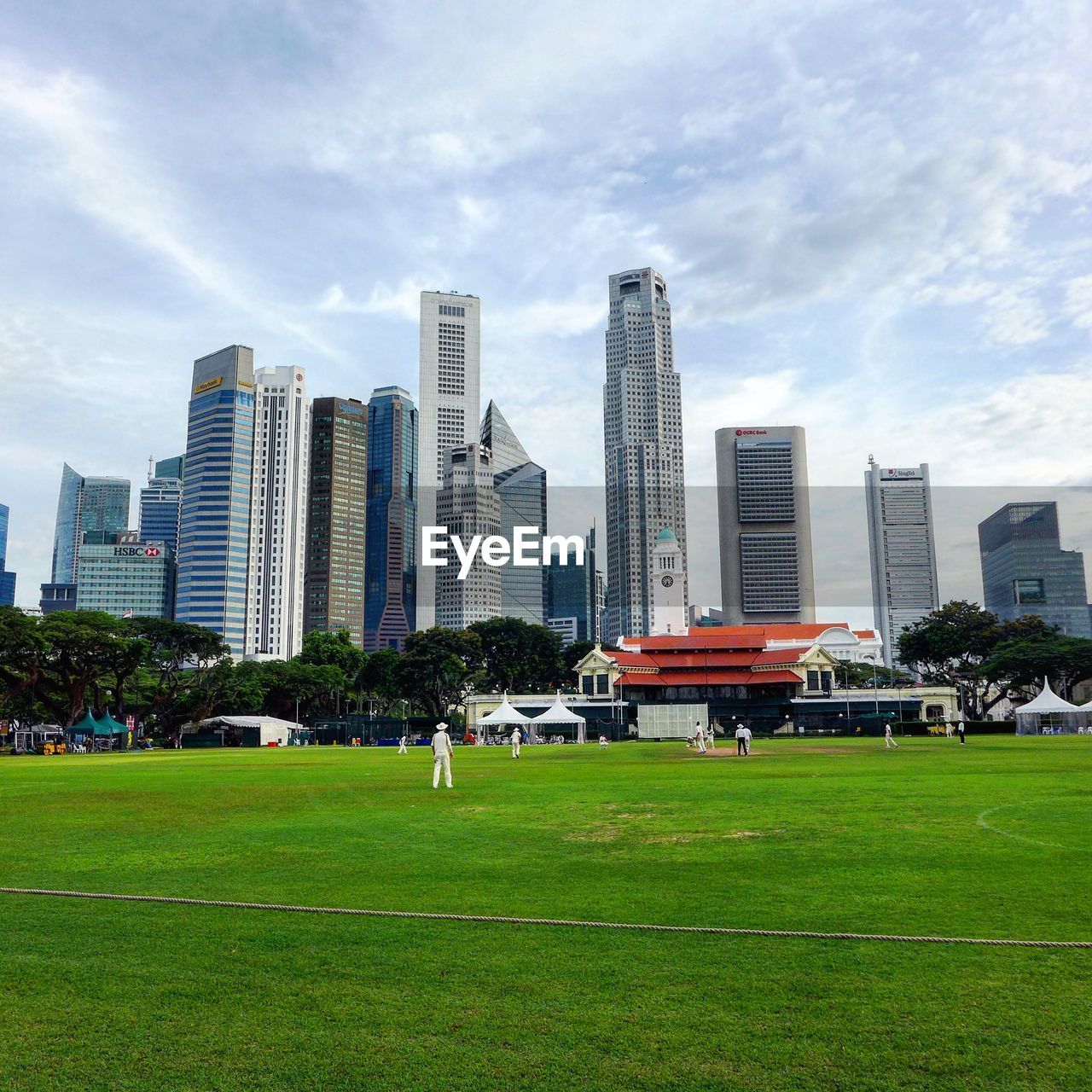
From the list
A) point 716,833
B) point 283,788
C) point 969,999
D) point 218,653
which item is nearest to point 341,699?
point 218,653

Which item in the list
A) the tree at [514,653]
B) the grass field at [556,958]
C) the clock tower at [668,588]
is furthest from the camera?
the clock tower at [668,588]

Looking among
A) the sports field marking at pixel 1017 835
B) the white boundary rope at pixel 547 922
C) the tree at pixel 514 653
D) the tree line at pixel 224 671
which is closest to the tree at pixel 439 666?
the tree line at pixel 224 671

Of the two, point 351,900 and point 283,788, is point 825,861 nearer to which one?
point 351,900

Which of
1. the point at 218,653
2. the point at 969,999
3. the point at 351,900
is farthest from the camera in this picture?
the point at 218,653

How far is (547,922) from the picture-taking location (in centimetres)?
864

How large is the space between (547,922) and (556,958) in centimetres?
111

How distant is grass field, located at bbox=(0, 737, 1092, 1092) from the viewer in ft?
18.6

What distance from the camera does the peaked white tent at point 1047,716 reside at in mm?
57906

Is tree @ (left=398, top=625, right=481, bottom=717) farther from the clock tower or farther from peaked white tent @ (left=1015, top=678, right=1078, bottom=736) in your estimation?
peaked white tent @ (left=1015, top=678, right=1078, bottom=736)

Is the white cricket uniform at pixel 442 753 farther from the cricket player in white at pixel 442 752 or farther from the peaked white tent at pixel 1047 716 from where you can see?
the peaked white tent at pixel 1047 716

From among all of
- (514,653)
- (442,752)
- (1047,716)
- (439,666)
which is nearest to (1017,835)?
(442,752)

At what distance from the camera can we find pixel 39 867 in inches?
474

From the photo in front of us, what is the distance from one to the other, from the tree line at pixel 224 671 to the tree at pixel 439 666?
13 centimetres

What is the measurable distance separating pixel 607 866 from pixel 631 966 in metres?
4.28
